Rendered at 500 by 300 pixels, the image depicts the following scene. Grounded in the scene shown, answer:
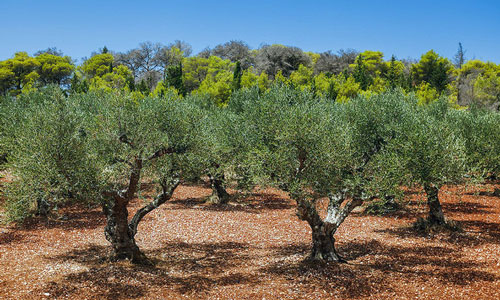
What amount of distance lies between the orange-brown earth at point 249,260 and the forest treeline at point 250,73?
40.9m

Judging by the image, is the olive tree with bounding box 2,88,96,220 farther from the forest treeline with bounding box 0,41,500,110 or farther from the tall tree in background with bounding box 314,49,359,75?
the tall tree in background with bounding box 314,49,359,75

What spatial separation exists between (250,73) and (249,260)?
63.5 m

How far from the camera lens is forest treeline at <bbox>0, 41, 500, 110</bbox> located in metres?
71.5

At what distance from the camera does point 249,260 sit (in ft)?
65.4

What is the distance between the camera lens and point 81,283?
16.1 metres

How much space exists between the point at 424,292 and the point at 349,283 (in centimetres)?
286

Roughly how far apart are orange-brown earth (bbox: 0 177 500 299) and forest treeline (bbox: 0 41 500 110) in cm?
4090

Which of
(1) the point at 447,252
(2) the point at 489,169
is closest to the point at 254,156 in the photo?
(1) the point at 447,252

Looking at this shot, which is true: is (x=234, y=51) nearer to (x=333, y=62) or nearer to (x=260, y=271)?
(x=333, y=62)

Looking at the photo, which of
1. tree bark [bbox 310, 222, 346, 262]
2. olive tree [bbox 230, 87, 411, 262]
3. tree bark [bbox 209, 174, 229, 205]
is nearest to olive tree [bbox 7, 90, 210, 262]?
olive tree [bbox 230, 87, 411, 262]

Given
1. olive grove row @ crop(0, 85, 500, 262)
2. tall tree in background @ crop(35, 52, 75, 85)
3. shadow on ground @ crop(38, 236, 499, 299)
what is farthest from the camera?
tall tree in background @ crop(35, 52, 75, 85)

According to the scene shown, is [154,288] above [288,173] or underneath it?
underneath

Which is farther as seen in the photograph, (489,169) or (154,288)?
(489,169)

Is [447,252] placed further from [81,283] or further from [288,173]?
[81,283]
